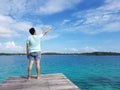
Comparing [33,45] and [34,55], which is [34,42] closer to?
[33,45]

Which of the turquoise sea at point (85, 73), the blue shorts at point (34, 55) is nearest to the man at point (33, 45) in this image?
the blue shorts at point (34, 55)

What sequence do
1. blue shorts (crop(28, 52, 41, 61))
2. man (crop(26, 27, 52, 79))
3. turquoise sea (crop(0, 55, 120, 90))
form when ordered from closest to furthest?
man (crop(26, 27, 52, 79)) < blue shorts (crop(28, 52, 41, 61)) < turquoise sea (crop(0, 55, 120, 90))

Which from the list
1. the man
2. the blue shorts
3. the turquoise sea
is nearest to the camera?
the man

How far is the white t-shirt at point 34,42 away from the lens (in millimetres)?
8719

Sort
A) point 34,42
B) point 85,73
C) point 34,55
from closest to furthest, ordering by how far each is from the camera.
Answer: point 34,42 → point 34,55 → point 85,73

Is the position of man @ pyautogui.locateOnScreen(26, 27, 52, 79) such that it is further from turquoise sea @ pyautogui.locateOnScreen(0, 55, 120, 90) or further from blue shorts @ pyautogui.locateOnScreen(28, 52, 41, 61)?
turquoise sea @ pyautogui.locateOnScreen(0, 55, 120, 90)

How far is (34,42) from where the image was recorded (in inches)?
344

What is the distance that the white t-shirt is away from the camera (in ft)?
28.6

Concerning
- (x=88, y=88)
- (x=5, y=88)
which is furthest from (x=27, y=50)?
(x=88, y=88)

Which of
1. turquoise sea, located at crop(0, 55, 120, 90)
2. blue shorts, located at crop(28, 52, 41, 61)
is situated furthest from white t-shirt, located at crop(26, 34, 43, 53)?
turquoise sea, located at crop(0, 55, 120, 90)

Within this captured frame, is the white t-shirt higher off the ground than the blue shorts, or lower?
higher

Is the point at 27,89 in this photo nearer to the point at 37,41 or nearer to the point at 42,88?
the point at 42,88

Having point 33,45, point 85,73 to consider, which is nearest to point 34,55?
point 33,45

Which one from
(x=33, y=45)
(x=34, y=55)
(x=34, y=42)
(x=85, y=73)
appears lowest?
(x=85, y=73)
